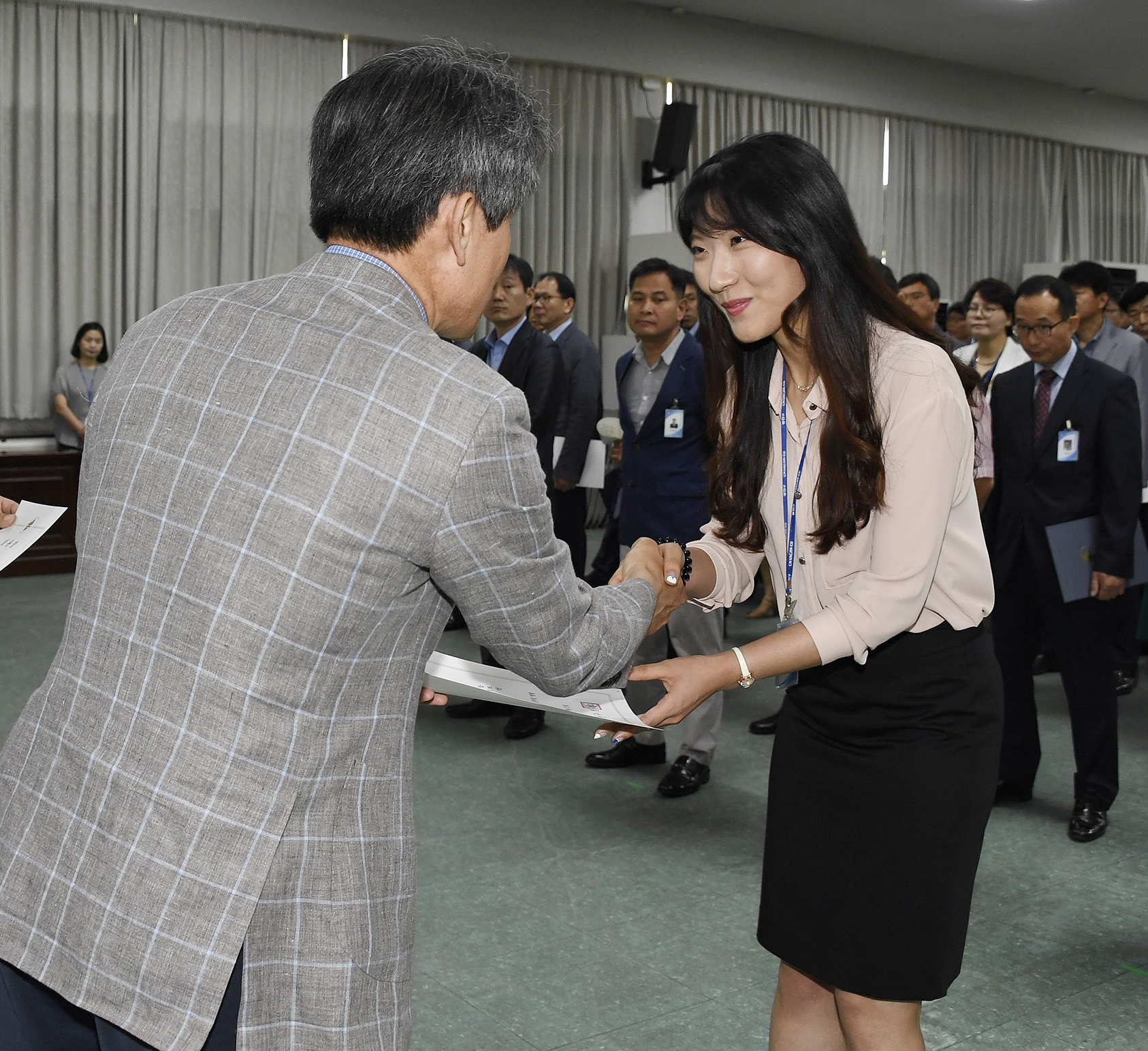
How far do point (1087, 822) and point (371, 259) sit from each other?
10.1ft

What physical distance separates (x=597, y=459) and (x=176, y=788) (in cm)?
401

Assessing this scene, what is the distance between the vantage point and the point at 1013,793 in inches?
149

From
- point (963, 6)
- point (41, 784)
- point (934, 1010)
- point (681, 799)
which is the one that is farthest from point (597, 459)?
point (963, 6)

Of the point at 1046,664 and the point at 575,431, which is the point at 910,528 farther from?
the point at 1046,664

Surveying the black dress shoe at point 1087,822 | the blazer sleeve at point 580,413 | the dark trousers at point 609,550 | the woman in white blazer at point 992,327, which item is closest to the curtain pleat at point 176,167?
the dark trousers at point 609,550

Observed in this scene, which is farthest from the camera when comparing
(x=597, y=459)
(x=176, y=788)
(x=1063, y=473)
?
(x=597, y=459)

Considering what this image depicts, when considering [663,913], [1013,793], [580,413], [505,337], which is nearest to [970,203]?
[580,413]

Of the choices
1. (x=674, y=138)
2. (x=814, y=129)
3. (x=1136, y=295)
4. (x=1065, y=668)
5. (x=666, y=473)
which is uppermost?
(x=814, y=129)

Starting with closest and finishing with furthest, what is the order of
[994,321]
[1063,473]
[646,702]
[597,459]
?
[1063,473] < [646,702] < [597,459] < [994,321]

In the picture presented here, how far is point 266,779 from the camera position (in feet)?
3.28

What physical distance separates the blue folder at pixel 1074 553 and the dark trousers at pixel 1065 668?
74mm

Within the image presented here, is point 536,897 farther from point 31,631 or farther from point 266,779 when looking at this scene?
point 31,631

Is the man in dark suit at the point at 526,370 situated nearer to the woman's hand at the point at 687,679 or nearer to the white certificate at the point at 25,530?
the white certificate at the point at 25,530

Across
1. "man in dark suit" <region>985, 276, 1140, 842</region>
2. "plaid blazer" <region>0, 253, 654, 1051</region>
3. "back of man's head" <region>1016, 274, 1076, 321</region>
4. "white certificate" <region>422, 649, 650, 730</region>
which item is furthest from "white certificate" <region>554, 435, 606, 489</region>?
"plaid blazer" <region>0, 253, 654, 1051</region>
